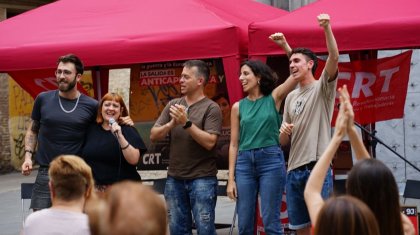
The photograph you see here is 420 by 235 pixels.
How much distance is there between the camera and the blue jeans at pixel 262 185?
6.44m

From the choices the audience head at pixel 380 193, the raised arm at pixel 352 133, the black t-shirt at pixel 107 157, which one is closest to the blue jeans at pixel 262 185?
the black t-shirt at pixel 107 157

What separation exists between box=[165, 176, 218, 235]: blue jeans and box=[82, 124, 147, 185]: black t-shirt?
0.48 m

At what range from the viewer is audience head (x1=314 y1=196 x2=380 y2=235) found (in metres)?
2.55

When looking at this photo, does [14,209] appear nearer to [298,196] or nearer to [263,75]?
[263,75]

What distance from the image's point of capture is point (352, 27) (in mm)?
6715

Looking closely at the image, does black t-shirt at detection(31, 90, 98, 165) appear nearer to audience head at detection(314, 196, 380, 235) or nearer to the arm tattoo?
the arm tattoo

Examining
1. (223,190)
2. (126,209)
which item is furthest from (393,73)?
(126,209)

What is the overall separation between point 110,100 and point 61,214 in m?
2.68

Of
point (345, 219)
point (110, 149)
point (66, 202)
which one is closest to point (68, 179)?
point (66, 202)

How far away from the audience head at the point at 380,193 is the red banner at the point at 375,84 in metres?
4.73

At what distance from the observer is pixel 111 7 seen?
27.5 ft

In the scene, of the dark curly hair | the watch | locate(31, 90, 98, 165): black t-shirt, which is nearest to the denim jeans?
locate(31, 90, 98, 165): black t-shirt

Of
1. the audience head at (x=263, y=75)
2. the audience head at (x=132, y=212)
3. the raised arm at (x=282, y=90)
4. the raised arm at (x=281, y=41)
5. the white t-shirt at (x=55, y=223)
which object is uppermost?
the raised arm at (x=281, y=41)

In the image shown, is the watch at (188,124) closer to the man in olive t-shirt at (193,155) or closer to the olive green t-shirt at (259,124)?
the man in olive t-shirt at (193,155)
